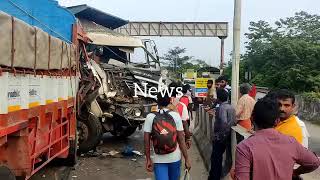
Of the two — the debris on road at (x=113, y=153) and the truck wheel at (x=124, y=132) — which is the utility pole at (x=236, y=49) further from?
the truck wheel at (x=124, y=132)

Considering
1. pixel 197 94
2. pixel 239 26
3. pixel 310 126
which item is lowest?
pixel 310 126


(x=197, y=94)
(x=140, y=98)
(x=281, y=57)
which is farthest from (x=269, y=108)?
(x=281, y=57)

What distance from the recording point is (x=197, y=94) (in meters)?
20.8

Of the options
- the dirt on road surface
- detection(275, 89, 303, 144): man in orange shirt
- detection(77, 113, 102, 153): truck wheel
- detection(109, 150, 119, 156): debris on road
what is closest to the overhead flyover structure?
the dirt on road surface

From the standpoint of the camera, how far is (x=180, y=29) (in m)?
52.8

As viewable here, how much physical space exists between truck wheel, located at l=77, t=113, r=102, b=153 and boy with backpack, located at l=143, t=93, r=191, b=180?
205 inches

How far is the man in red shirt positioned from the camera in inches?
130

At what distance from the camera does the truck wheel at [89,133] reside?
1116 cm

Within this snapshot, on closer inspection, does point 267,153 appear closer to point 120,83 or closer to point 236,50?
point 236,50

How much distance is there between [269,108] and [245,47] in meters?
39.9

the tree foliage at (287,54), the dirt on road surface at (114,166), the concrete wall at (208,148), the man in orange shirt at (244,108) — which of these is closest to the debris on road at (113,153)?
the dirt on road surface at (114,166)

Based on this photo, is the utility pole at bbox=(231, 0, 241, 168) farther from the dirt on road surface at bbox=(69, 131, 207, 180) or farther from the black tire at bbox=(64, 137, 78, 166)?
the black tire at bbox=(64, 137, 78, 166)

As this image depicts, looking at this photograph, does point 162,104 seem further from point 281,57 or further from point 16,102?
point 281,57

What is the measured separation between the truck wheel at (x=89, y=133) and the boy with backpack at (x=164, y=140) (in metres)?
5.20
